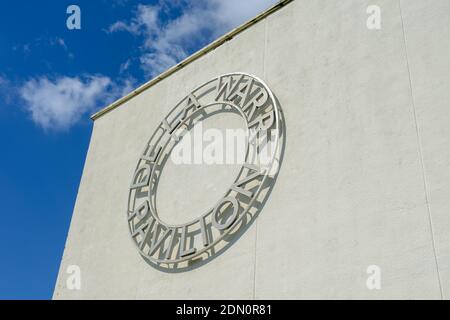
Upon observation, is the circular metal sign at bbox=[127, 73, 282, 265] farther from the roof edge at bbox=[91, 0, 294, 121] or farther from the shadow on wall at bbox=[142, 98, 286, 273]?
the roof edge at bbox=[91, 0, 294, 121]

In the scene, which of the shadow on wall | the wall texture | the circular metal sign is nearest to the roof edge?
the wall texture

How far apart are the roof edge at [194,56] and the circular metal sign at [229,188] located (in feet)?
2.08

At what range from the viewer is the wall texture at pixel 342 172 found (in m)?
3.60

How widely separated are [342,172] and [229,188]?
116 cm

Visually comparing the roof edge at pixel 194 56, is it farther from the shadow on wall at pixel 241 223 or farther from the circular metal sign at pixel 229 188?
the shadow on wall at pixel 241 223

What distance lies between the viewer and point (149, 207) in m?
5.61

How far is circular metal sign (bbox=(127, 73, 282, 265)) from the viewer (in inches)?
186

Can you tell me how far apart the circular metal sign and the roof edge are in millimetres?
633

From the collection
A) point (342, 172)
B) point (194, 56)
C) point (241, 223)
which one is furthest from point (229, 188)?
point (194, 56)

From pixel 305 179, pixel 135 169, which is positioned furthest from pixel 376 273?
pixel 135 169

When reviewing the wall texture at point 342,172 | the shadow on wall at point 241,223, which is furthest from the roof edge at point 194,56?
the shadow on wall at point 241,223
